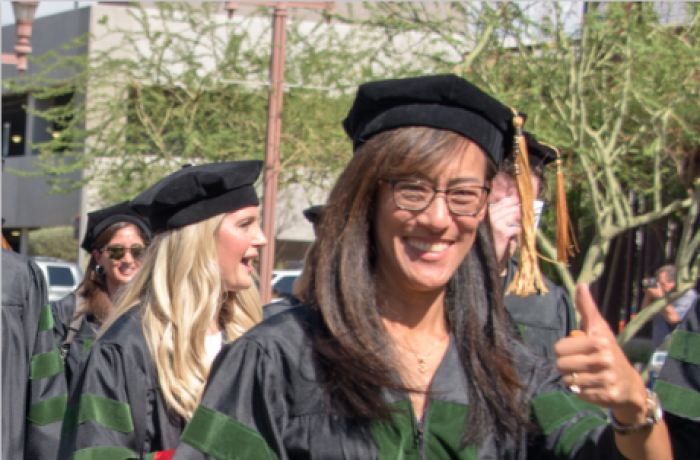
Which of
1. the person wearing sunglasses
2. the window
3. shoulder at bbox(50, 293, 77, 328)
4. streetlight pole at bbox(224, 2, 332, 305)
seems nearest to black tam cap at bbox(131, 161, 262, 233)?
the person wearing sunglasses

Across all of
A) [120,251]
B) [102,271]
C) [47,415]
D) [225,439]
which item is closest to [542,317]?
[225,439]

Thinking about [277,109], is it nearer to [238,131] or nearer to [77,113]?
[238,131]

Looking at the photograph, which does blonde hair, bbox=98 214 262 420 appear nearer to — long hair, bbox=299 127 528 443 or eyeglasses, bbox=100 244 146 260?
long hair, bbox=299 127 528 443

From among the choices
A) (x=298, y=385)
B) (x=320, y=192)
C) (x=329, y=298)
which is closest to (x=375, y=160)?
(x=329, y=298)

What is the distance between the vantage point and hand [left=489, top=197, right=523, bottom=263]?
10.4 feet

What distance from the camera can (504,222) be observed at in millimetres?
3184

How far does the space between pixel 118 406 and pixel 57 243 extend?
76.2ft

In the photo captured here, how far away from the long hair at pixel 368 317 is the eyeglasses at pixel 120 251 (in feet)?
11.0

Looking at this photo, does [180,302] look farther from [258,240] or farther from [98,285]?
[98,285]

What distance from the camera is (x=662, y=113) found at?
9023mm

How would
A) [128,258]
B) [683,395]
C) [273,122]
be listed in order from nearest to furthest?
[683,395] < [128,258] < [273,122]

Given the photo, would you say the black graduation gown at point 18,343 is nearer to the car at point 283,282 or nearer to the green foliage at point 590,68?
the green foliage at point 590,68

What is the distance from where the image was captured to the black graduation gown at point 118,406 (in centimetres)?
272

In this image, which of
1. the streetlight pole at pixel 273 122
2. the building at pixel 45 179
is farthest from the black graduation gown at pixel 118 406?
the building at pixel 45 179
